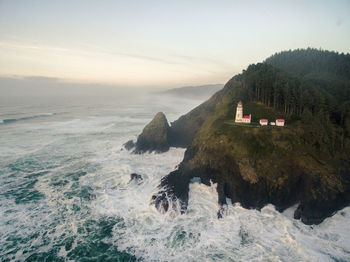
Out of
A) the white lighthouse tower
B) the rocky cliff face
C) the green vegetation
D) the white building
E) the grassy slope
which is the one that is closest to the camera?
the rocky cliff face

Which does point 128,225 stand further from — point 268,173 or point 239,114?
point 239,114

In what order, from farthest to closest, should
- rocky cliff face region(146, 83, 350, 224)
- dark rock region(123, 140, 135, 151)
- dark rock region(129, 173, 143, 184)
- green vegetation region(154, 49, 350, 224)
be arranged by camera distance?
dark rock region(123, 140, 135, 151)
dark rock region(129, 173, 143, 184)
green vegetation region(154, 49, 350, 224)
rocky cliff face region(146, 83, 350, 224)

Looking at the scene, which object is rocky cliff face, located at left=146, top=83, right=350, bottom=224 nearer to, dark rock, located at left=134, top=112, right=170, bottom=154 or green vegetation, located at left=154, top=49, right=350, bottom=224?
green vegetation, located at left=154, top=49, right=350, bottom=224

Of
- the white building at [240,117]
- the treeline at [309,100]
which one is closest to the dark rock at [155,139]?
the white building at [240,117]

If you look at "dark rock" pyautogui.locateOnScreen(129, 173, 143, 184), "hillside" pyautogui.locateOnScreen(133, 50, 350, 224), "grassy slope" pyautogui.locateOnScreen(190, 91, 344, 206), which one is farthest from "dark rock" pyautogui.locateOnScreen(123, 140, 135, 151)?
"grassy slope" pyautogui.locateOnScreen(190, 91, 344, 206)

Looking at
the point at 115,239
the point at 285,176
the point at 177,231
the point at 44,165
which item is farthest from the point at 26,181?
the point at 285,176
